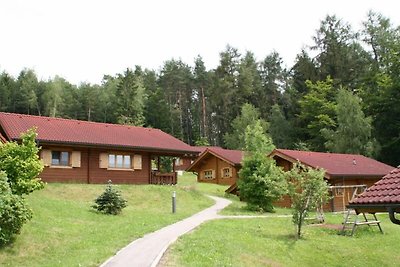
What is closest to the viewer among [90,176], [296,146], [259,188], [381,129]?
[259,188]

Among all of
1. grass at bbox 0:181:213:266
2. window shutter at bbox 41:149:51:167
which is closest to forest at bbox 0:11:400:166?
grass at bbox 0:181:213:266

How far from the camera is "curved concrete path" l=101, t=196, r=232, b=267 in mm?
10734

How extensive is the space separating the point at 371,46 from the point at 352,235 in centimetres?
4126

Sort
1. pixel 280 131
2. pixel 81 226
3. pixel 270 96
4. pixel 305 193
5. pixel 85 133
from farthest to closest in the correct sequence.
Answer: pixel 270 96 → pixel 280 131 → pixel 85 133 → pixel 305 193 → pixel 81 226

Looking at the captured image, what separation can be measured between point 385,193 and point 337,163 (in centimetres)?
2599

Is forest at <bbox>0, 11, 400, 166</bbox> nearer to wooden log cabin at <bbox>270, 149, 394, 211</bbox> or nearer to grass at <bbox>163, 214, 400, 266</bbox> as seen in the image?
wooden log cabin at <bbox>270, 149, 394, 211</bbox>

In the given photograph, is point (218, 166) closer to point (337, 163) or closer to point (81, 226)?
point (337, 163)

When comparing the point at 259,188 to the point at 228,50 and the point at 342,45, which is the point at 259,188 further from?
the point at 228,50

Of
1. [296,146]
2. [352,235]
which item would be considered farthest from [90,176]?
[296,146]

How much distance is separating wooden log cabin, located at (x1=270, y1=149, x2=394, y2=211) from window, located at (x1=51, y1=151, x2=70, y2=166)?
14575mm

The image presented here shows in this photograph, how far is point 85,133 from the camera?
95.2 ft

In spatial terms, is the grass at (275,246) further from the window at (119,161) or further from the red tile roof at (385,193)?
the window at (119,161)

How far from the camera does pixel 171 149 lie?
3062 centimetres

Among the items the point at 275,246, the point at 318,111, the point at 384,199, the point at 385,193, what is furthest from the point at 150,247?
the point at 318,111
